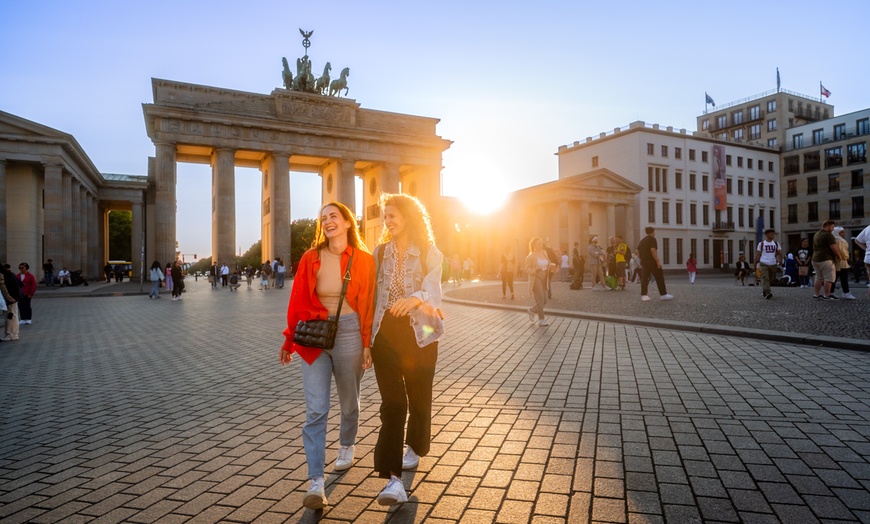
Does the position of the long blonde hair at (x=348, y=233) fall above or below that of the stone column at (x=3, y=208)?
below

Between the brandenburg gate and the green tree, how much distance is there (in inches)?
1296

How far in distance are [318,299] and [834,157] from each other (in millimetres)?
82968

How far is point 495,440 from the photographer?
4539mm

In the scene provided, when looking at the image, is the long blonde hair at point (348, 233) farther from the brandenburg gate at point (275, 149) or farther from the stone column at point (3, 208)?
the brandenburg gate at point (275, 149)

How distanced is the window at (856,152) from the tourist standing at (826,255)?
213 feet

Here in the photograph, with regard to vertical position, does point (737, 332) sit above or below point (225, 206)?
below

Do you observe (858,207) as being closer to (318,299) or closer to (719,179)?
(719,179)

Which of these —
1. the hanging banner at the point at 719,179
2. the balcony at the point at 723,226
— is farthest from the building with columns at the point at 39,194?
the balcony at the point at 723,226

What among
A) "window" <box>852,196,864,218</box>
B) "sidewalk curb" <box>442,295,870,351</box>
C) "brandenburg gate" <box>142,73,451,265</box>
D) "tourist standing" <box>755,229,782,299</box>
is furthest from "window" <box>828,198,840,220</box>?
"sidewalk curb" <box>442,295,870,351</box>

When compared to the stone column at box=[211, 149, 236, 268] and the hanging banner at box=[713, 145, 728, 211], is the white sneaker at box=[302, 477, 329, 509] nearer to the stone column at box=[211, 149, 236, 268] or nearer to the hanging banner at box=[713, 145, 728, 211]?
the stone column at box=[211, 149, 236, 268]

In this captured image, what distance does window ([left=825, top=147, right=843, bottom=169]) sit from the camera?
6912cm

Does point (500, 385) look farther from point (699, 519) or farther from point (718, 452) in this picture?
point (699, 519)

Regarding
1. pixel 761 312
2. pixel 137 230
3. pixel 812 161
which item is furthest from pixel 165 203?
pixel 812 161

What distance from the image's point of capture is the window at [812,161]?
72.4 m
